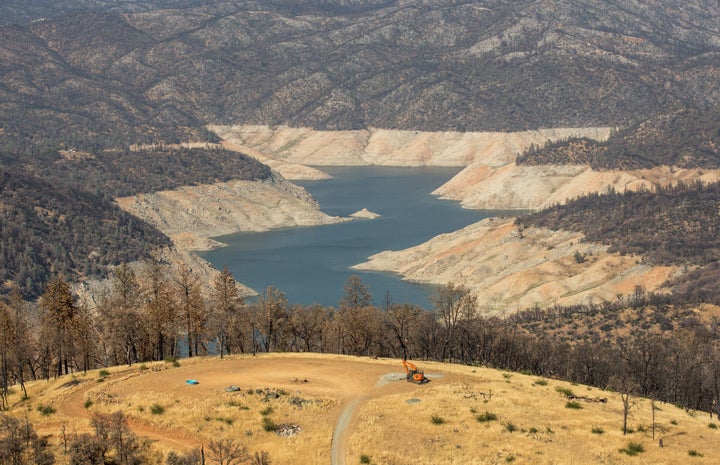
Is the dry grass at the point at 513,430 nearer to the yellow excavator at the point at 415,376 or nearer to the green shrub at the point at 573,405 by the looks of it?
the green shrub at the point at 573,405

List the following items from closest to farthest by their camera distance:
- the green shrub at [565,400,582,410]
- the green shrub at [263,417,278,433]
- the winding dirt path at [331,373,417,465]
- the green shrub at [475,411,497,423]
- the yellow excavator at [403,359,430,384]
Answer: the winding dirt path at [331,373,417,465] → the green shrub at [263,417,278,433] → the green shrub at [475,411,497,423] → the green shrub at [565,400,582,410] → the yellow excavator at [403,359,430,384]

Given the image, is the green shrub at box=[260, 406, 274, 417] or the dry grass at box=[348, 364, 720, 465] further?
the green shrub at box=[260, 406, 274, 417]

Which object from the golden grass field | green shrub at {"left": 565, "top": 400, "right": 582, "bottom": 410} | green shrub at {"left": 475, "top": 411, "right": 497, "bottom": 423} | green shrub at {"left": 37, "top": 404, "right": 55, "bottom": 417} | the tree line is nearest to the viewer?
the golden grass field

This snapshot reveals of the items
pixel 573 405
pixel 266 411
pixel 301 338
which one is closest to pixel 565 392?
pixel 573 405

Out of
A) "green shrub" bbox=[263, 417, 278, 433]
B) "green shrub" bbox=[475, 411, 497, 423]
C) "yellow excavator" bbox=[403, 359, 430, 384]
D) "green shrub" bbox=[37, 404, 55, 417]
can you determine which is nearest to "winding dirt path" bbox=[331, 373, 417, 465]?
"yellow excavator" bbox=[403, 359, 430, 384]

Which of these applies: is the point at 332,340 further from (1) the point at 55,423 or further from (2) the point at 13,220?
(2) the point at 13,220

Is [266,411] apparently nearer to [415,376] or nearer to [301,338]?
[415,376]

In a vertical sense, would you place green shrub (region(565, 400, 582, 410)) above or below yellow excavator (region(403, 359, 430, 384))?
below

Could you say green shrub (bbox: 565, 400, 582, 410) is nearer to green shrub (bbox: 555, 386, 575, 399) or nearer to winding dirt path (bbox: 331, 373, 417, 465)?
green shrub (bbox: 555, 386, 575, 399)

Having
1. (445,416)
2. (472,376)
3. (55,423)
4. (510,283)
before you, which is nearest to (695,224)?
(510,283)
